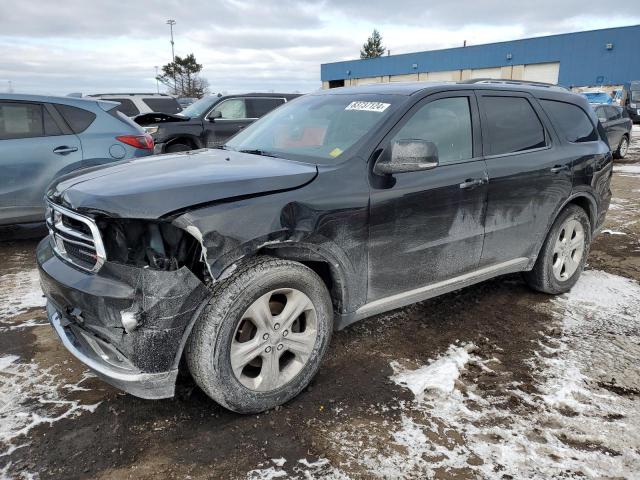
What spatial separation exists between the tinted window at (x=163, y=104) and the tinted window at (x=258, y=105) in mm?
3641

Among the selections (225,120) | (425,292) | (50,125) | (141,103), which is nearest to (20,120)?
(50,125)

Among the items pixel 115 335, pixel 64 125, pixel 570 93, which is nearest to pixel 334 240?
pixel 115 335

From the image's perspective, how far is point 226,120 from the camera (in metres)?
10.4

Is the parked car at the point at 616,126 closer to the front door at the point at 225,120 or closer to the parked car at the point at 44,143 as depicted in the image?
the front door at the point at 225,120

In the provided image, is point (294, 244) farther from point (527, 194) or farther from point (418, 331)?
point (527, 194)

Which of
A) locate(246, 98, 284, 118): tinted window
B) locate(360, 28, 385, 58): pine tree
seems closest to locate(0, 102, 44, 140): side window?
locate(246, 98, 284, 118): tinted window

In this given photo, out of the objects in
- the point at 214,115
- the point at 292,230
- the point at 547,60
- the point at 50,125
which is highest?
the point at 547,60

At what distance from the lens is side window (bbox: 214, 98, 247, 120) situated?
34.6 ft

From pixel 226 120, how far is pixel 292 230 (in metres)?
8.34

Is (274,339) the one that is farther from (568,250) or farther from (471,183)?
(568,250)

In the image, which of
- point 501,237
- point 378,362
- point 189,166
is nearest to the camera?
point 189,166

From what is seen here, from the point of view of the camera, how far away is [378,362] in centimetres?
327

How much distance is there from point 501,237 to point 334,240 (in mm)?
1600

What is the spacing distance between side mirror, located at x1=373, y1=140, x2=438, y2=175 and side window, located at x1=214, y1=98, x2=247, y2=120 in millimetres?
8227
